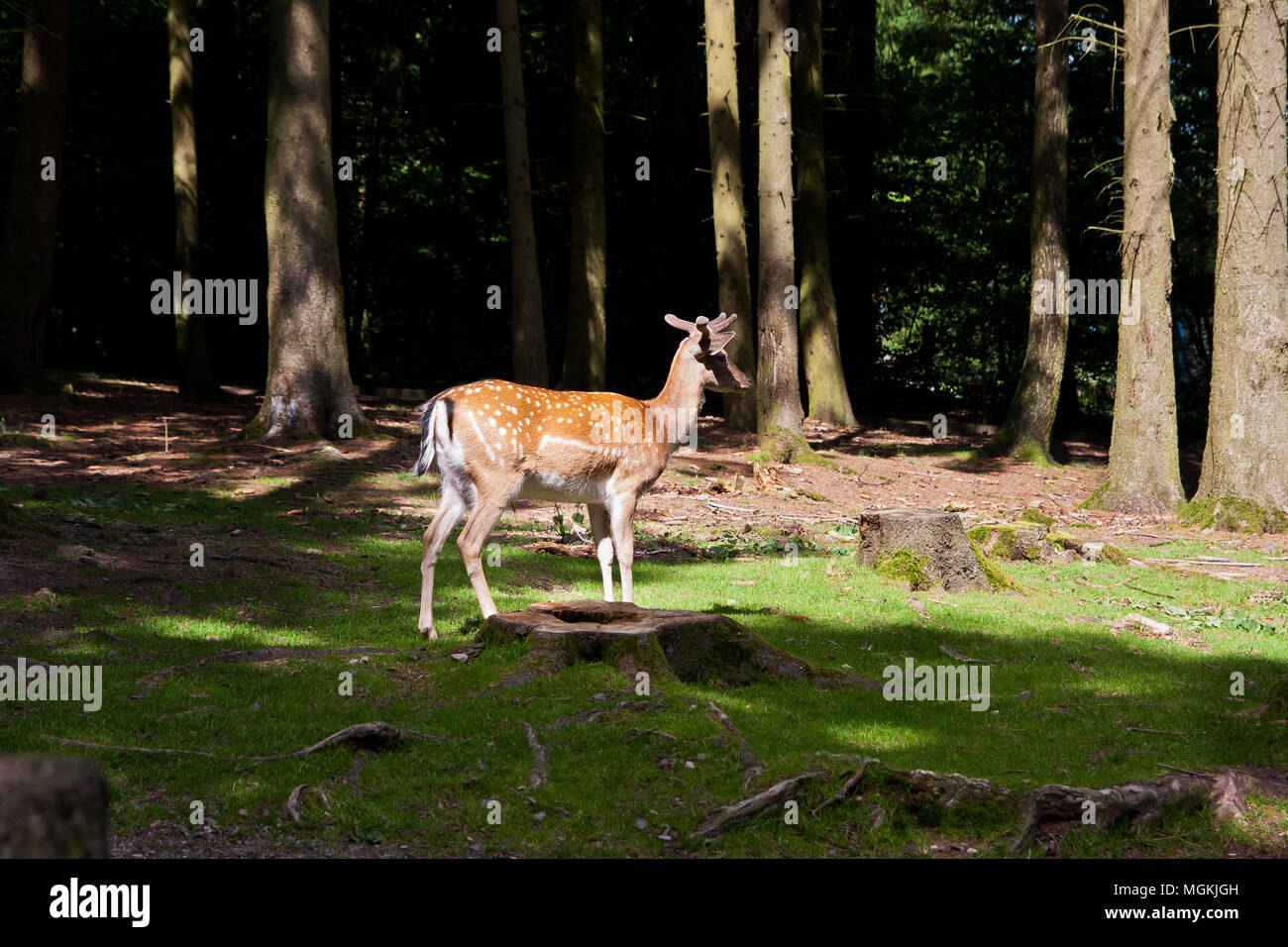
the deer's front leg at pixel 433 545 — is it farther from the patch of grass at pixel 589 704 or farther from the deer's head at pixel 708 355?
the deer's head at pixel 708 355

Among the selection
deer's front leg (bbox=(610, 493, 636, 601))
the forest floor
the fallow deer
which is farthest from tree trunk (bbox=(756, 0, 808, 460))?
deer's front leg (bbox=(610, 493, 636, 601))

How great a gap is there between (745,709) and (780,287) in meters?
12.6

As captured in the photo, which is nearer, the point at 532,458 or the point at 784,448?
the point at 532,458

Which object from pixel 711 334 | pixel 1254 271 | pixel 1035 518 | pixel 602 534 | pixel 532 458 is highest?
pixel 1254 271

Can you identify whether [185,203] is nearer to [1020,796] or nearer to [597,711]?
[597,711]

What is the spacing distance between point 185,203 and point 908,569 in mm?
16827

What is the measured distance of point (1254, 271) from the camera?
14.8m

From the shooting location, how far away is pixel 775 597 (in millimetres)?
10773

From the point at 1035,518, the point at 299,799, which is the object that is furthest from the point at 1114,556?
the point at 299,799

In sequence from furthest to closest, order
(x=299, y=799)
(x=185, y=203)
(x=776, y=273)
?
1. (x=185, y=203)
2. (x=776, y=273)
3. (x=299, y=799)

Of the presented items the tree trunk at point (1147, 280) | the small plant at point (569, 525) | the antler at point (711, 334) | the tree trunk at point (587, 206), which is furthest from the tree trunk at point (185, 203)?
the tree trunk at point (1147, 280)

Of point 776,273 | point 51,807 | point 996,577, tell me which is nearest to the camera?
point 51,807

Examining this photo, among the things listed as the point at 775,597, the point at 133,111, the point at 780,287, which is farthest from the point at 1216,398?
the point at 133,111
